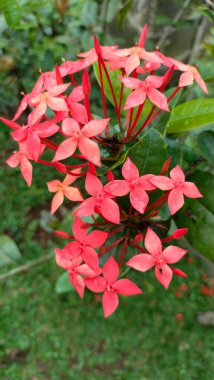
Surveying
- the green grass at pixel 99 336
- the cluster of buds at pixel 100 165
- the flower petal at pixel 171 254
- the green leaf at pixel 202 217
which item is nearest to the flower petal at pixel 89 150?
the cluster of buds at pixel 100 165

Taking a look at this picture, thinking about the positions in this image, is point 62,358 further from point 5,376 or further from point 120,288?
Answer: point 120,288

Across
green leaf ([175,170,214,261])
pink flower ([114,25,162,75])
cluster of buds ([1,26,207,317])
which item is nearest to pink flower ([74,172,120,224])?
cluster of buds ([1,26,207,317])

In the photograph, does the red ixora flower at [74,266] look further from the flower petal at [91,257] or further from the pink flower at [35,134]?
the pink flower at [35,134]

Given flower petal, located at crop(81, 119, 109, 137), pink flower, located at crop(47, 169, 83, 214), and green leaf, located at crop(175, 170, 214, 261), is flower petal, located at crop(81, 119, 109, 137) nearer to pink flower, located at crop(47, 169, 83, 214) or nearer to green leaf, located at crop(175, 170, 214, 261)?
pink flower, located at crop(47, 169, 83, 214)

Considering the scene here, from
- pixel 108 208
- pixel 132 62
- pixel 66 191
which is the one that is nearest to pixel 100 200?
pixel 108 208

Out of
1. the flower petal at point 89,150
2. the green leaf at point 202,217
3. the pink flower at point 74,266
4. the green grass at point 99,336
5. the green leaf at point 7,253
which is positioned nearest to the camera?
the flower petal at point 89,150

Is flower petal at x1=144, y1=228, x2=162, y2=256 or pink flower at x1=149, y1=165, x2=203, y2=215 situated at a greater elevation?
pink flower at x1=149, y1=165, x2=203, y2=215

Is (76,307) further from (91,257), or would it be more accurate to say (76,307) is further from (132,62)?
(132,62)
